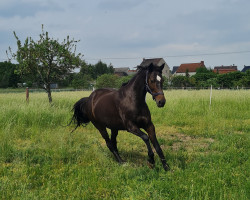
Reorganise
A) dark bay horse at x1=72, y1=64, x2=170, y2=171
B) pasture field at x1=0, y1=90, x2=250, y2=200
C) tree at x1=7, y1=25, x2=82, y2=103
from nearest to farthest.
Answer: pasture field at x1=0, y1=90, x2=250, y2=200 → dark bay horse at x1=72, y1=64, x2=170, y2=171 → tree at x1=7, y1=25, x2=82, y2=103

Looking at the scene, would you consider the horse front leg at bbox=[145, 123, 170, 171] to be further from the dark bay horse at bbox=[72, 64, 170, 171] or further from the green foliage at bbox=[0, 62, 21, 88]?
the green foliage at bbox=[0, 62, 21, 88]

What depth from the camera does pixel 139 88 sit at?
428 cm

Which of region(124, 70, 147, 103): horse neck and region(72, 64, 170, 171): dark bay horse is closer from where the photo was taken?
region(72, 64, 170, 171): dark bay horse

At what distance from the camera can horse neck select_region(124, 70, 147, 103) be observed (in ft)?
13.9

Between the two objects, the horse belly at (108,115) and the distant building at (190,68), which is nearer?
the horse belly at (108,115)

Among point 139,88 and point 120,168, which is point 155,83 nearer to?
point 139,88

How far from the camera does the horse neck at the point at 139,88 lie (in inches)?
167

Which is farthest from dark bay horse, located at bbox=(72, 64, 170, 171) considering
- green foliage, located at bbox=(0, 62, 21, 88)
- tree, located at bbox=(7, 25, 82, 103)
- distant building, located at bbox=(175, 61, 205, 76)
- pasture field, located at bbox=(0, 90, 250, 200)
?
distant building, located at bbox=(175, 61, 205, 76)

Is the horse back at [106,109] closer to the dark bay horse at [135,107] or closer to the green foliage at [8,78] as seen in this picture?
the dark bay horse at [135,107]

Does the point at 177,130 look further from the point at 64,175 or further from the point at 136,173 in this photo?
the point at 64,175

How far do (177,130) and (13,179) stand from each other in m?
5.82

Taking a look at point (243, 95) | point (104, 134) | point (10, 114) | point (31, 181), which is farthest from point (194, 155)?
point (243, 95)

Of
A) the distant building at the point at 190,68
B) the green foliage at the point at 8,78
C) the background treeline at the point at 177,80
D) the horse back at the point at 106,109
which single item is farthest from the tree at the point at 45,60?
the distant building at the point at 190,68

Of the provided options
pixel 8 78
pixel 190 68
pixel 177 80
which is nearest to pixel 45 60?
pixel 177 80
